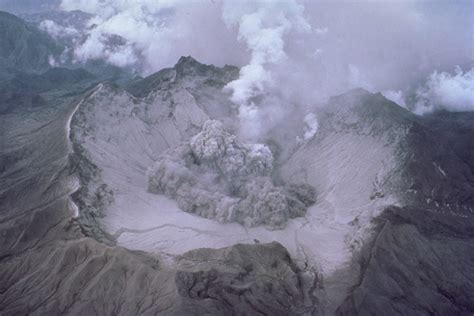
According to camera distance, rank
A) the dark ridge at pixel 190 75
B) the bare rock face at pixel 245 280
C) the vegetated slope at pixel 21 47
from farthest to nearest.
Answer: the vegetated slope at pixel 21 47, the dark ridge at pixel 190 75, the bare rock face at pixel 245 280

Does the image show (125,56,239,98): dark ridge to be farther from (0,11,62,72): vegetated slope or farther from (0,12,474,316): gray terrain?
(0,11,62,72): vegetated slope

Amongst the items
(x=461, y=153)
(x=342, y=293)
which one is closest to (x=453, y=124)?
(x=461, y=153)

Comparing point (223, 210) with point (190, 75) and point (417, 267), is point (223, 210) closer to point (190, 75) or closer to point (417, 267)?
point (417, 267)

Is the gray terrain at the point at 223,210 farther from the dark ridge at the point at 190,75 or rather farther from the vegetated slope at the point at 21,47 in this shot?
the vegetated slope at the point at 21,47

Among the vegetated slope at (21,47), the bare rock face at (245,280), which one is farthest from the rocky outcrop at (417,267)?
the vegetated slope at (21,47)

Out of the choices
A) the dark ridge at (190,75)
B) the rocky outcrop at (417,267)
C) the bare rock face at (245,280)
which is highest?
the dark ridge at (190,75)

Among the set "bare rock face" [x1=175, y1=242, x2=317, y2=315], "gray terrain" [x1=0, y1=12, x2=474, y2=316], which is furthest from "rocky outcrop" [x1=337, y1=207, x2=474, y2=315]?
"bare rock face" [x1=175, y1=242, x2=317, y2=315]

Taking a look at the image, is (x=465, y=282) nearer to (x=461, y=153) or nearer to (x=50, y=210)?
(x=461, y=153)
